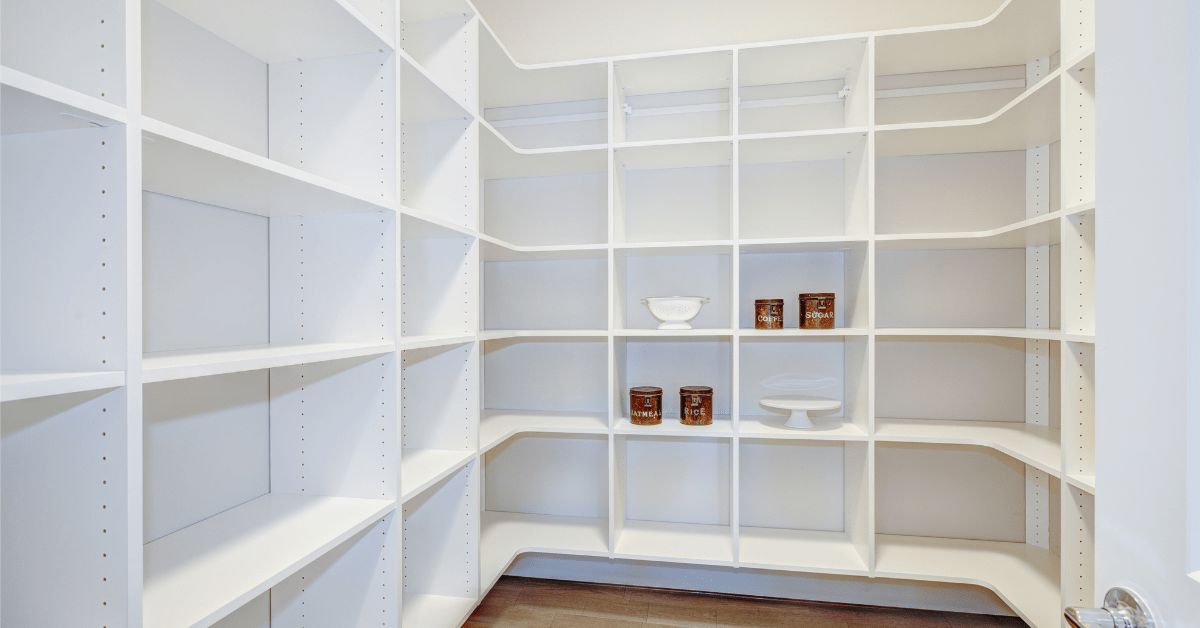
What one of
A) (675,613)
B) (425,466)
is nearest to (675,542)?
(675,613)

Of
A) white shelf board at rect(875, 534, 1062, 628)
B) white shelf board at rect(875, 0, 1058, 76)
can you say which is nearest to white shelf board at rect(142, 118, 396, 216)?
white shelf board at rect(875, 0, 1058, 76)

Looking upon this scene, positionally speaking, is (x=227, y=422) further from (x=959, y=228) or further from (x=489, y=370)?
(x=959, y=228)

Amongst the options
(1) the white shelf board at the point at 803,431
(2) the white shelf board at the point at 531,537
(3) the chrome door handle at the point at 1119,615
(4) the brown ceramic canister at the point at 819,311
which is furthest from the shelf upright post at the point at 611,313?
(3) the chrome door handle at the point at 1119,615

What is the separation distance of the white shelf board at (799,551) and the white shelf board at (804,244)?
105 centimetres

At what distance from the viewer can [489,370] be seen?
242cm

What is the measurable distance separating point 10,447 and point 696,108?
2.16 metres

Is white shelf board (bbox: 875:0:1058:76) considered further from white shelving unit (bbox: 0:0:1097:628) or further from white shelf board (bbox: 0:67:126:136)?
white shelf board (bbox: 0:67:126:136)

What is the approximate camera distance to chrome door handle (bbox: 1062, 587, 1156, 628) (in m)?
0.48

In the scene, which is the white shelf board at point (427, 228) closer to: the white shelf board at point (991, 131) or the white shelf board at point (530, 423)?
the white shelf board at point (530, 423)

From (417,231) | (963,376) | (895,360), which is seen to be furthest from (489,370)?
(963,376)

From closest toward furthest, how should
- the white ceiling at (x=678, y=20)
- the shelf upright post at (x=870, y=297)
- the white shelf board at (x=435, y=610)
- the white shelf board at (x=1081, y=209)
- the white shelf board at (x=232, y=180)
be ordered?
the white shelf board at (x=232, y=180) → the white shelf board at (x=1081, y=209) → the white shelf board at (x=435, y=610) → the shelf upright post at (x=870, y=297) → the white ceiling at (x=678, y=20)

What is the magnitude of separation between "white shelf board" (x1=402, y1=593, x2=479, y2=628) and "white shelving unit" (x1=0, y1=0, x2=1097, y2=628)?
0.5 inches

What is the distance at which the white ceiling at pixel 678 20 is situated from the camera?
2123mm

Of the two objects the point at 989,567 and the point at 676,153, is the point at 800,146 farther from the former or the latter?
the point at 989,567
